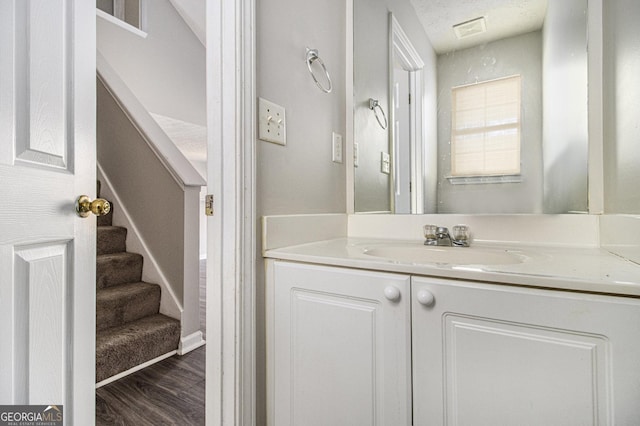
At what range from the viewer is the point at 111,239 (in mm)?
2104

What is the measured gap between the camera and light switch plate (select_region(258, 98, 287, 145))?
2.82ft

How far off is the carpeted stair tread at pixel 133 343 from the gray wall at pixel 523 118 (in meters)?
1.62

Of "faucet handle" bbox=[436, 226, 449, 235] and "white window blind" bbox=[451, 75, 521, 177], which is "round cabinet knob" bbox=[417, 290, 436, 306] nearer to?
"faucet handle" bbox=[436, 226, 449, 235]

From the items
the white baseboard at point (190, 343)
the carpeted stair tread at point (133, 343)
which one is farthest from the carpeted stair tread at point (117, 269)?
the white baseboard at point (190, 343)

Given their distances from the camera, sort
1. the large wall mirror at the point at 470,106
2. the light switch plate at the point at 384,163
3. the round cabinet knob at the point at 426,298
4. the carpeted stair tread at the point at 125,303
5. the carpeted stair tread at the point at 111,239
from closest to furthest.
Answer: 1. the round cabinet knob at the point at 426,298
2. the large wall mirror at the point at 470,106
3. the light switch plate at the point at 384,163
4. the carpeted stair tread at the point at 125,303
5. the carpeted stair tread at the point at 111,239

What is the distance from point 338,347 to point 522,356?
1.20ft

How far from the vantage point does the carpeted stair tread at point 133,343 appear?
1.50 metres

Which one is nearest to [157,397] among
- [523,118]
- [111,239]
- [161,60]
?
[111,239]

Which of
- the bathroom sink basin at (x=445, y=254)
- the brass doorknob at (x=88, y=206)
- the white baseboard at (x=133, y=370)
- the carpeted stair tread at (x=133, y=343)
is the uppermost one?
the brass doorknob at (x=88, y=206)

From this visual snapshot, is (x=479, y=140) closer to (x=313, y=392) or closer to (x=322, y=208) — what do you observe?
(x=322, y=208)

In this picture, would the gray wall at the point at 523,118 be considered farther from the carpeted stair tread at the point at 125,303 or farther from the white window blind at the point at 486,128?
the carpeted stair tread at the point at 125,303

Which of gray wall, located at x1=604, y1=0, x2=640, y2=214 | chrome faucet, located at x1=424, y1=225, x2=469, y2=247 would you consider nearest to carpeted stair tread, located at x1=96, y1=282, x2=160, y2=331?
chrome faucet, located at x1=424, y1=225, x2=469, y2=247

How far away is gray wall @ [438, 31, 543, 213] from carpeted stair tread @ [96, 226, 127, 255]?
2102 mm

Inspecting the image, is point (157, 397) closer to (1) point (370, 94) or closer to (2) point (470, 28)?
(1) point (370, 94)
